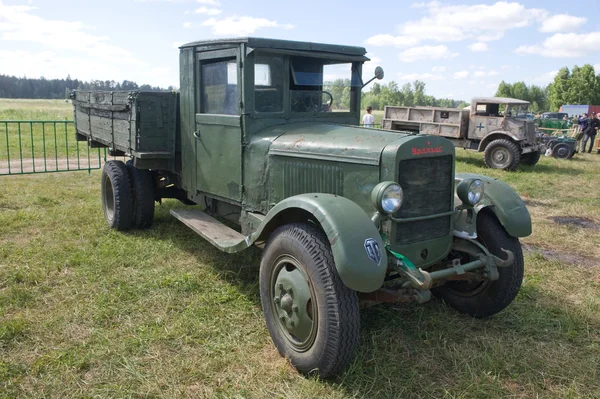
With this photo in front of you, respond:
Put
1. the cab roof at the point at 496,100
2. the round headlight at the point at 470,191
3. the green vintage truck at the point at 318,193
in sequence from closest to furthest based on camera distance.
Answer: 1. the green vintage truck at the point at 318,193
2. the round headlight at the point at 470,191
3. the cab roof at the point at 496,100

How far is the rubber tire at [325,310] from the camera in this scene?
2.86 metres

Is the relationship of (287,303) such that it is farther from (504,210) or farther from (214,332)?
(504,210)

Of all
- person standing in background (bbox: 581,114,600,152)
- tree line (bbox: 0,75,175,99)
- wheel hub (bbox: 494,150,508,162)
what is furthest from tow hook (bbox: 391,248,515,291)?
tree line (bbox: 0,75,175,99)

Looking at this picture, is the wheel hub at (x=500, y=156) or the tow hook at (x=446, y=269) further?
the wheel hub at (x=500, y=156)

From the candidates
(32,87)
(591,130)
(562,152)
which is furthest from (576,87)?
(32,87)

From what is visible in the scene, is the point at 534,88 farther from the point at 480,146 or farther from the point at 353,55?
the point at 353,55

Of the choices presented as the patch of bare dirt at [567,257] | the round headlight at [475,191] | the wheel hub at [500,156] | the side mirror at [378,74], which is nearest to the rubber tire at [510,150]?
the wheel hub at [500,156]

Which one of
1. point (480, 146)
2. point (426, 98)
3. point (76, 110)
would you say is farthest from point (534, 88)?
point (76, 110)

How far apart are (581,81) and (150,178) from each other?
6333cm

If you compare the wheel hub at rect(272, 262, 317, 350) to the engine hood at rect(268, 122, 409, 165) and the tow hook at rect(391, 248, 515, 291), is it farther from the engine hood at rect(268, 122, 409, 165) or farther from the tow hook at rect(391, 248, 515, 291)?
the engine hood at rect(268, 122, 409, 165)

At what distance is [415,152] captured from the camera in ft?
11.0

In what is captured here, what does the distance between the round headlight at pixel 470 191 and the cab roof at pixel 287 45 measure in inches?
67.8

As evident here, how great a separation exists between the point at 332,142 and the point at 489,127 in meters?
11.0

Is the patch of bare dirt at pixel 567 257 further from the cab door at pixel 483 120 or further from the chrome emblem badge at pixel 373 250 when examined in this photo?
the cab door at pixel 483 120
